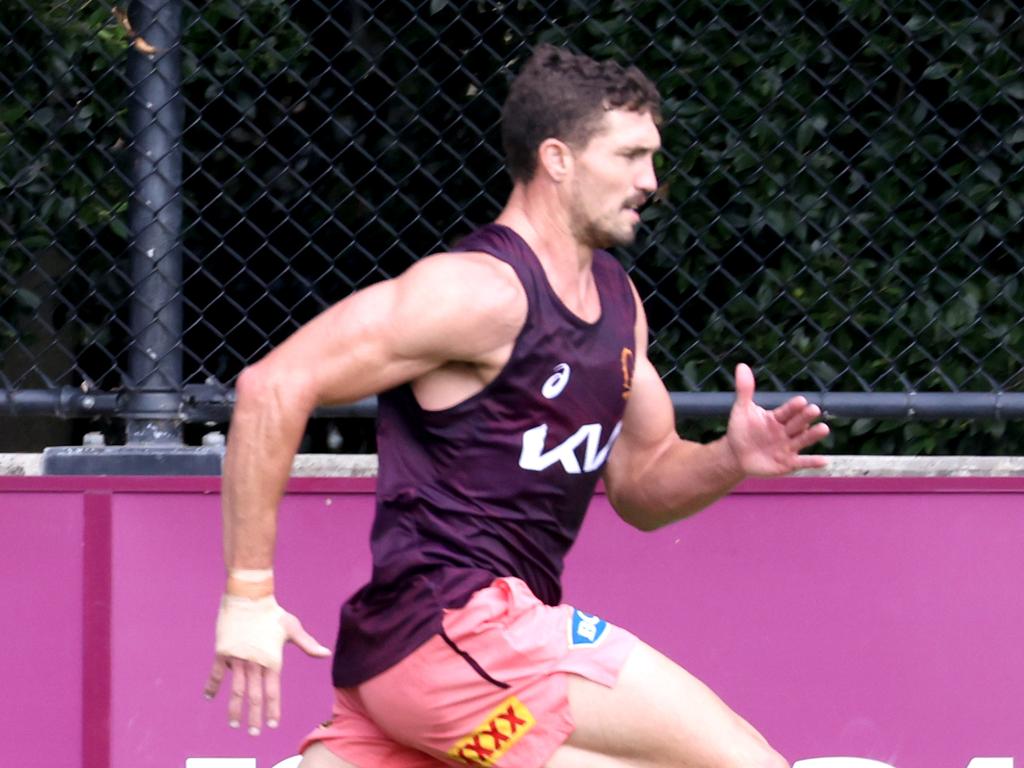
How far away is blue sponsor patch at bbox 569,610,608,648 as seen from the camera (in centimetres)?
293

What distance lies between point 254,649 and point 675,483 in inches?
39.6

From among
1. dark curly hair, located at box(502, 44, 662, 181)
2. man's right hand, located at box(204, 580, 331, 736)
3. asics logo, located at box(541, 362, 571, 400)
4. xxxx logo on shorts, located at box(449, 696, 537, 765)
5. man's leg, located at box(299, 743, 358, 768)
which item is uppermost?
dark curly hair, located at box(502, 44, 662, 181)

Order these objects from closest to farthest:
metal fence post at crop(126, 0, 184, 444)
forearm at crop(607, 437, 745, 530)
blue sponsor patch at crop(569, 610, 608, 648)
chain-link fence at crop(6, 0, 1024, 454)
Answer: blue sponsor patch at crop(569, 610, 608, 648)
forearm at crop(607, 437, 745, 530)
metal fence post at crop(126, 0, 184, 444)
chain-link fence at crop(6, 0, 1024, 454)

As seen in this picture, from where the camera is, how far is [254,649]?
110 inches

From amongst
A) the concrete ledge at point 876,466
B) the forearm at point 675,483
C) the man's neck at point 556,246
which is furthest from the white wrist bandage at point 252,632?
the concrete ledge at point 876,466

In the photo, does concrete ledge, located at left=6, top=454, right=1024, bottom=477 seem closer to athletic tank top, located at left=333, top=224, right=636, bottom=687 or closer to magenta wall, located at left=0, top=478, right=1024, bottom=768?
magenta wall, located at left=0, top=478, right=1024, bottom=768

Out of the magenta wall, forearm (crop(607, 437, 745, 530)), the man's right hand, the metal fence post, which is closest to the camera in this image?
the man's right hand

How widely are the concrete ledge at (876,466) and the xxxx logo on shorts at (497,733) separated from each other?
4.18ft

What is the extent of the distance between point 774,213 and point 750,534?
0.96m

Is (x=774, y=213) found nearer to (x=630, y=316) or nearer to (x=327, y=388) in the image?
(x=630, y=316)

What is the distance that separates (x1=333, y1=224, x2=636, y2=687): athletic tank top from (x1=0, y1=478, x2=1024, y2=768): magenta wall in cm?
95

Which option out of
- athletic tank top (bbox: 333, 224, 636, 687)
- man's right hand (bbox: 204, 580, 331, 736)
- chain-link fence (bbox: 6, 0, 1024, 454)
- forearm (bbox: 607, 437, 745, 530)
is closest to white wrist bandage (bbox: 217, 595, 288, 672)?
man's right hand (bbox: 204, 580, 331, 736)

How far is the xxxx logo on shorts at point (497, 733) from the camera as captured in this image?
2.88 meters

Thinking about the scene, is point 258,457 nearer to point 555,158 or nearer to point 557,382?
point 557,382
